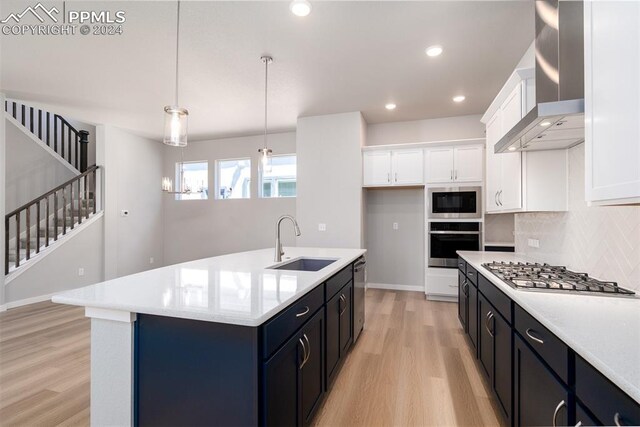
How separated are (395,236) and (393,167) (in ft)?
4.20

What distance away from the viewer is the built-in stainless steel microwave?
4.24 metres

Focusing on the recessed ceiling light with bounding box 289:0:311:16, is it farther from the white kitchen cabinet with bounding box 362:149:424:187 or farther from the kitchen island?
the white kitchen cabinet with bounding box 362:149:424:187

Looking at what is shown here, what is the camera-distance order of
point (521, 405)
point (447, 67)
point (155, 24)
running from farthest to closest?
point (447, 67) → point (155, 24) → point (521, 405)

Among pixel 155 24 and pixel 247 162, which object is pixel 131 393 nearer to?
pixel 155 24

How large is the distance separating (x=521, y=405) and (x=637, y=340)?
742 millimetres

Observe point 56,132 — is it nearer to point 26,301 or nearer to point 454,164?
point 26,301

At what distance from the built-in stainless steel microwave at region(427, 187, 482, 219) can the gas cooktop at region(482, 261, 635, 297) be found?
2.17 m

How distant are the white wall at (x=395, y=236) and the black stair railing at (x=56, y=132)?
19.7 feet

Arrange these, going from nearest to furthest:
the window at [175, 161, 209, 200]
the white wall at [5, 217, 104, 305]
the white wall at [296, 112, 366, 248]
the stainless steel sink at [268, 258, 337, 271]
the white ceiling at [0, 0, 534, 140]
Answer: the white ceiling at [0, 0, 534, 140] → the stainless steel sink at [268, 258, 337, 271] → the white wall at [5, 217, 104, 305] → the white wall at [296, 112, 366, 248] → the window at [175, 161, 209, 200]

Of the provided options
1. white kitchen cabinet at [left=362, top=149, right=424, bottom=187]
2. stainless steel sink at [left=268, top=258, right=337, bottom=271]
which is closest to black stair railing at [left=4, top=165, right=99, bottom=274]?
stainless steel sink at [left=268, top=258, right=337, bottom=271]

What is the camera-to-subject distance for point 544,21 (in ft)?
6.59

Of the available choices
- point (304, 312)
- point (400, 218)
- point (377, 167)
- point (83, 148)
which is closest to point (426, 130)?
point (377, 167)

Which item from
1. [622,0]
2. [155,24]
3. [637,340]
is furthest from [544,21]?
[155,24]

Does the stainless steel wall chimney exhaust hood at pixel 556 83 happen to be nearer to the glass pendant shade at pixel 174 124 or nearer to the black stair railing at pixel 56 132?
the glass pendant shade at pixel 174 124
